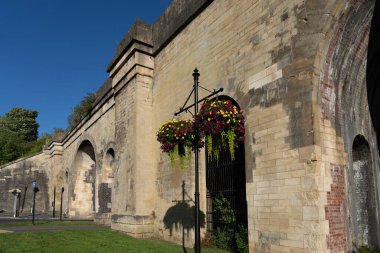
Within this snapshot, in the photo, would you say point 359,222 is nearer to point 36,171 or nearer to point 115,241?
point 115,241

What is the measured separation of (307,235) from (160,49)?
8.61 metres

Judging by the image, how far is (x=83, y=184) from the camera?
76.7ft

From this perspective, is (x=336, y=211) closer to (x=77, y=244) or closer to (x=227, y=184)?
(x=227, y=184)

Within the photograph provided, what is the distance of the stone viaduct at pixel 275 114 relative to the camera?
6344mm

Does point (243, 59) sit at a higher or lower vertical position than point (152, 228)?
higher

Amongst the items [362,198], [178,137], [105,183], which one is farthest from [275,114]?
[105,183]

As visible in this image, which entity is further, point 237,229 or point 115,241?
point 115,241

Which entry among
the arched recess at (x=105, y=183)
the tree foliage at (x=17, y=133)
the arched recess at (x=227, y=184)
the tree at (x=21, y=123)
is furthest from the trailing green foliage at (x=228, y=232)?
the tree at (x=21, y=123)

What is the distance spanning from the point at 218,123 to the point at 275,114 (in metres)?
1.51

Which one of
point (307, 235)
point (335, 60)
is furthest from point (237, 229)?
point (335, 60)

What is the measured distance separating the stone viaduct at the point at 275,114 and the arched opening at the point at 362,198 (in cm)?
3

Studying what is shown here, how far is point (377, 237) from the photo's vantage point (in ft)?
24.9

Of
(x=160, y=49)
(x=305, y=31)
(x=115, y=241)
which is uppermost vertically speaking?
(x=160, y=49)

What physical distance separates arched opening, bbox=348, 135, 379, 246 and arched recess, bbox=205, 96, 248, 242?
2.43 m
